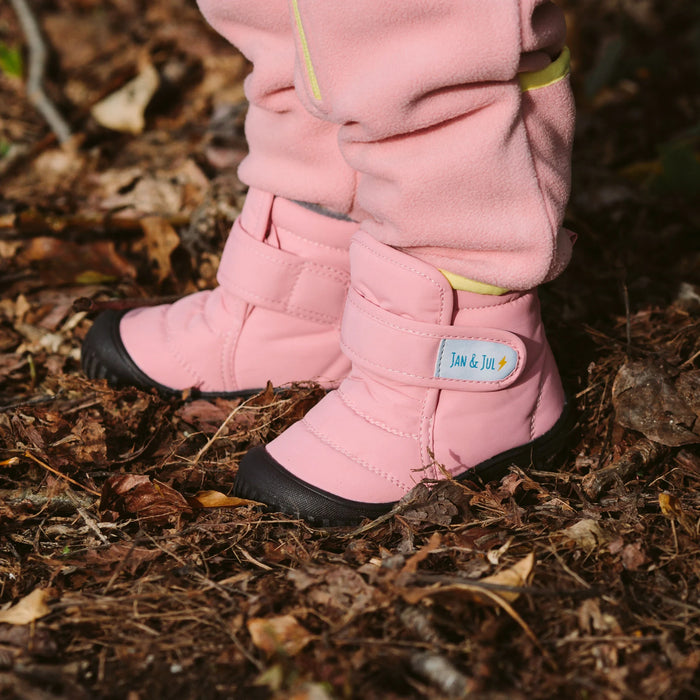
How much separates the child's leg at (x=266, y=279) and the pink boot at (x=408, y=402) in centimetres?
19

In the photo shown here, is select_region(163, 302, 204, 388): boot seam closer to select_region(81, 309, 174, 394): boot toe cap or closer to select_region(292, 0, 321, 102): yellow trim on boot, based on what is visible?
select_region(81, 309, 174, 394): boot toe cap

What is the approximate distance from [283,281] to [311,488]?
16.9 inches

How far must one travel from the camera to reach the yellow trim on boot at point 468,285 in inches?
47.6

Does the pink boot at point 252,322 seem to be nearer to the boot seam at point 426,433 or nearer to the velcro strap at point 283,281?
the velcro strap at point 283,281

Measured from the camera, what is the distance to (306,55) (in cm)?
113

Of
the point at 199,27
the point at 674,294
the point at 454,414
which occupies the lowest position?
the point at 674,294

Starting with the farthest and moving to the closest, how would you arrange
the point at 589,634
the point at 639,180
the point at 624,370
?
the point at 639,180, the point at 624,370, the point at 589,634

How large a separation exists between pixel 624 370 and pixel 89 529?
3.47 feet

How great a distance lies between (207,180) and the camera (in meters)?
2.41

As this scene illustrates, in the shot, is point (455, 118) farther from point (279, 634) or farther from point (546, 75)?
point (279, 634)

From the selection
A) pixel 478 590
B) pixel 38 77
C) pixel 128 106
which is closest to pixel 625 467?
pixel 478 590

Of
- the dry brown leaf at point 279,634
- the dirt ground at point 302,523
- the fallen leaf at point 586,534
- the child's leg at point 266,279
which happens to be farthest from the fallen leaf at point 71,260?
the fallen leaf at point 586,534

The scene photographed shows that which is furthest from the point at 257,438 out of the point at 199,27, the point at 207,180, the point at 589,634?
the point at 199,27

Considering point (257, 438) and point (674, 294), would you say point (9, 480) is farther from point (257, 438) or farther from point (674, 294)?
point (674, 294)
